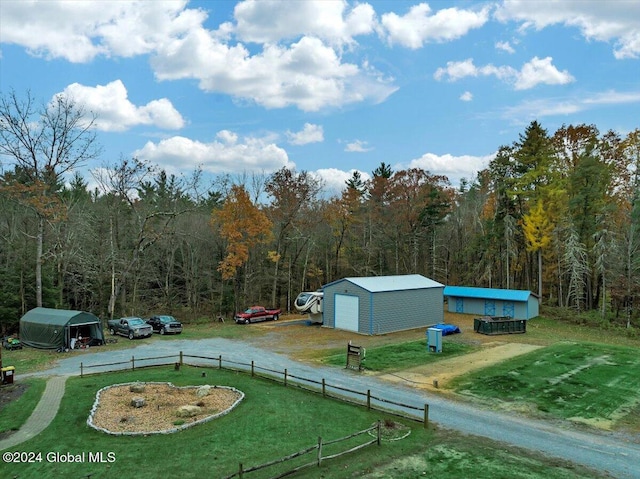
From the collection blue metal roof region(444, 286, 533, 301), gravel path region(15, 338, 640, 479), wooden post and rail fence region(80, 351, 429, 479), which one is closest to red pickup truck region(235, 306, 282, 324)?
gravel path region(15, 338, 640, 479)

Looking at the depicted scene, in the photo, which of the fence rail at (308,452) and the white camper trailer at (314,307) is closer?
the fence rail at (308,452)

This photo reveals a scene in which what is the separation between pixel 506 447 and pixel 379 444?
3370 millimetres

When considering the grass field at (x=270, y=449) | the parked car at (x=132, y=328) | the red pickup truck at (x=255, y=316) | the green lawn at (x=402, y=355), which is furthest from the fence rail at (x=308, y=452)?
the red pickup truck at (x=255, y=316)

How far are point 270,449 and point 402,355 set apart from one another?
1316 centimetres

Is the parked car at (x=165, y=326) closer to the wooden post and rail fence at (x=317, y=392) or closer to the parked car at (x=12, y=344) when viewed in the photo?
the wooden post and rail fence at (x=317, y=392)

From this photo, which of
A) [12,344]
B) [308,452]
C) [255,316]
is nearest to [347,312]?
[255,316]

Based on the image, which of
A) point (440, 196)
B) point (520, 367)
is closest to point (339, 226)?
point (440, 196)

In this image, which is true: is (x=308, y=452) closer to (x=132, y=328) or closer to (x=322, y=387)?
(x=322, y=387)

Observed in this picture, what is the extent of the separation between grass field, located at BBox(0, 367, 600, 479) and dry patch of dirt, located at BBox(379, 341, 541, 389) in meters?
4.70

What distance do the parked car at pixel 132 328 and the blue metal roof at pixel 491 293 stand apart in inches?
1015

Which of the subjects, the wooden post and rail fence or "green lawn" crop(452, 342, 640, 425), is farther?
"green lawn" crop(452, 342, 640, 425)

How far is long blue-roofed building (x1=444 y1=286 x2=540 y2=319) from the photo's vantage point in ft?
118

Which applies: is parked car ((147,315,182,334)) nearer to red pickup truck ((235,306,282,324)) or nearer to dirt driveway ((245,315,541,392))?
dirt driveway ((245,315,541,392))

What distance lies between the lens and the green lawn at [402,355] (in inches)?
832
